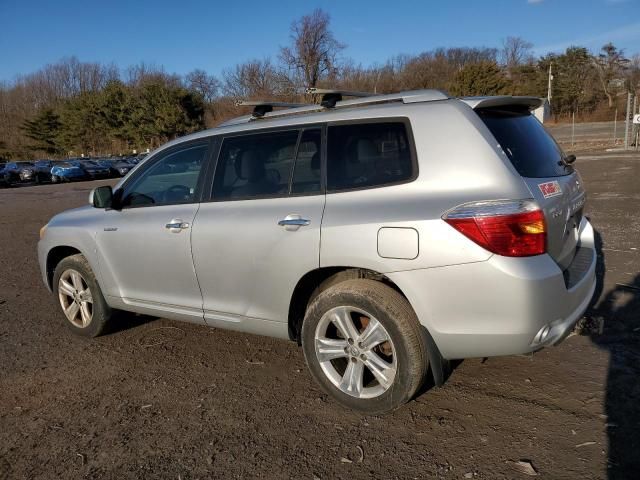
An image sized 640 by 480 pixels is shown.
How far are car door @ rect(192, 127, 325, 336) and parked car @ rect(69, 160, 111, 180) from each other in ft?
131

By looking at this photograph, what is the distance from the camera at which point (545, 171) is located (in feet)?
10.2

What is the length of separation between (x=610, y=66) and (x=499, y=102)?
78915 mm

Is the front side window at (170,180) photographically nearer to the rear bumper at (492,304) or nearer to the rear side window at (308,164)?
the rear side window at (308,164)

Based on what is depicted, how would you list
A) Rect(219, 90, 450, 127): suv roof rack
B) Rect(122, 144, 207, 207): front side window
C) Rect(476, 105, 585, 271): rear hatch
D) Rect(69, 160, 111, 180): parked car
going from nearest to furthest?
Rect(476, 105, 585, 271): rear hatch → Rect(219, 90, 450, 127): suv roof rack → Rect(122, 144, 207, 207): front side window → Rect(69, 160, 111, 180): parked car

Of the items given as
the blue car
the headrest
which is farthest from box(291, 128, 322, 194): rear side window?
the blue car

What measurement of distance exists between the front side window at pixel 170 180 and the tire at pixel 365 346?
1.45 metres

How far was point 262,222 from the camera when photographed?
132 inches

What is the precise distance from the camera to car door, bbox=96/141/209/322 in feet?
12.6

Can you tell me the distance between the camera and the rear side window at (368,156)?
3.02m

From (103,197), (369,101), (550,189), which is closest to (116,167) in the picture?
(103,197)

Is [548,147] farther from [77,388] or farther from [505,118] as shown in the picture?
[77,388]

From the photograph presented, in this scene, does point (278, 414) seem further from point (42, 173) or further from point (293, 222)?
point (42, 173)

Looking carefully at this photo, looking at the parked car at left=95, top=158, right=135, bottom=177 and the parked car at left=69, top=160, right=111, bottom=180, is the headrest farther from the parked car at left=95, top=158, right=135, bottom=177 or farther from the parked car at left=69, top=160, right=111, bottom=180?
the parked car at left=95, top=158, right=135, bottom=177

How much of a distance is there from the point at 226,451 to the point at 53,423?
1205mm
